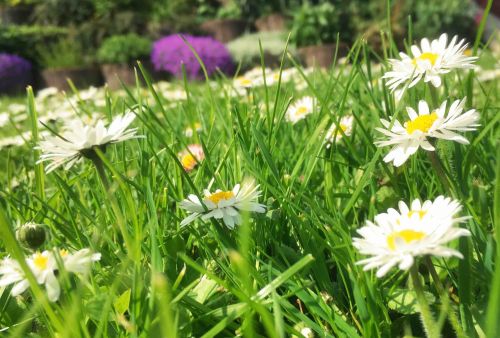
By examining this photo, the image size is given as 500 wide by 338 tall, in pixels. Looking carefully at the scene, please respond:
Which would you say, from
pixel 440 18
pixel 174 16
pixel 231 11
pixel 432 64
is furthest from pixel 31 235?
pixel 231 11

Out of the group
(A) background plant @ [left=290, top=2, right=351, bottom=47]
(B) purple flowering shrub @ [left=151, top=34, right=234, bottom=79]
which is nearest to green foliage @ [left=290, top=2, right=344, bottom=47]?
(A) background plant @ [left=290, top=2, right=351, bottom=47]

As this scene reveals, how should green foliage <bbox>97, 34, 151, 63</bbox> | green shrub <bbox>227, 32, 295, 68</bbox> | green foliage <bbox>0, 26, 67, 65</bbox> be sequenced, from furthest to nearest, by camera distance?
green foliage <bbox>0, 26, 67, 65</bbox>
green foliage <bbox>97, 34, 151, 63</bbox>
green shrub <bbox>227, 32, 295, 68</bbox>

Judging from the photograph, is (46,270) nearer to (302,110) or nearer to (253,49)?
(302,110)

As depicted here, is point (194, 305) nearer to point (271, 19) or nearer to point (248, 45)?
point (248, 45)

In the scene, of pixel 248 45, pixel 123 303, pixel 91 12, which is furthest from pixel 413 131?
pixel 91 12

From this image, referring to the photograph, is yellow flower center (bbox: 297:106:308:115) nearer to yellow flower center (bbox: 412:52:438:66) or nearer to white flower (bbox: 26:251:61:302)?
yellow flower center (bbox: 412:52:438:66)
